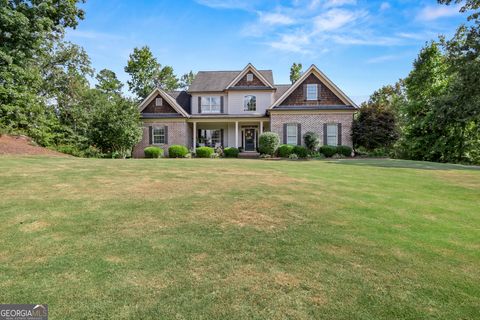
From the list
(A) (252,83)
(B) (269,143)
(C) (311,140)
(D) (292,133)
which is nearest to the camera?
(B) (269,143)

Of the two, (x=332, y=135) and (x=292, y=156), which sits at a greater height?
(x=332, y=135)

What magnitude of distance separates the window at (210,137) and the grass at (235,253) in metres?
19.6

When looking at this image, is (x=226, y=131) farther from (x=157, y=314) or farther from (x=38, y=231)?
(x=157, y=314)

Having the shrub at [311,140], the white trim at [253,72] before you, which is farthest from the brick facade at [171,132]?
the shrub at [311,140]

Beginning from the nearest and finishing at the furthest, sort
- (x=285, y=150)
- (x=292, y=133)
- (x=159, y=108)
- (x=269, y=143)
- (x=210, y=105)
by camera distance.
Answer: (x=269, y=143)
(x=285, y=150)
(x=292, y=133)
(x=159, y=108)
(x=210, y=105)

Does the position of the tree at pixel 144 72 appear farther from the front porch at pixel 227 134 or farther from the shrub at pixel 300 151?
the shrub at pixel 300 151

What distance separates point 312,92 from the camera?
23.3 meters

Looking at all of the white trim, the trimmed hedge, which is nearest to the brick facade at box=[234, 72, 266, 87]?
the white trim

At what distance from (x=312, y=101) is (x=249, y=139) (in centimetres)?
667

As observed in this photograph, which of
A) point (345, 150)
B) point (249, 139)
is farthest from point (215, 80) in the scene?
point (345, 150)

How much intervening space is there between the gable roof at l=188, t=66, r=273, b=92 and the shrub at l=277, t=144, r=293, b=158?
23.6ft

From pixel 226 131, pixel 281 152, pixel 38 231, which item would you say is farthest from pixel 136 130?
pixel 38 231

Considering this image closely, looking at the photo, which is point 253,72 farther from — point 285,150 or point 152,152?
point 152,152

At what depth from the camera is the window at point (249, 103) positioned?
81.7ft
